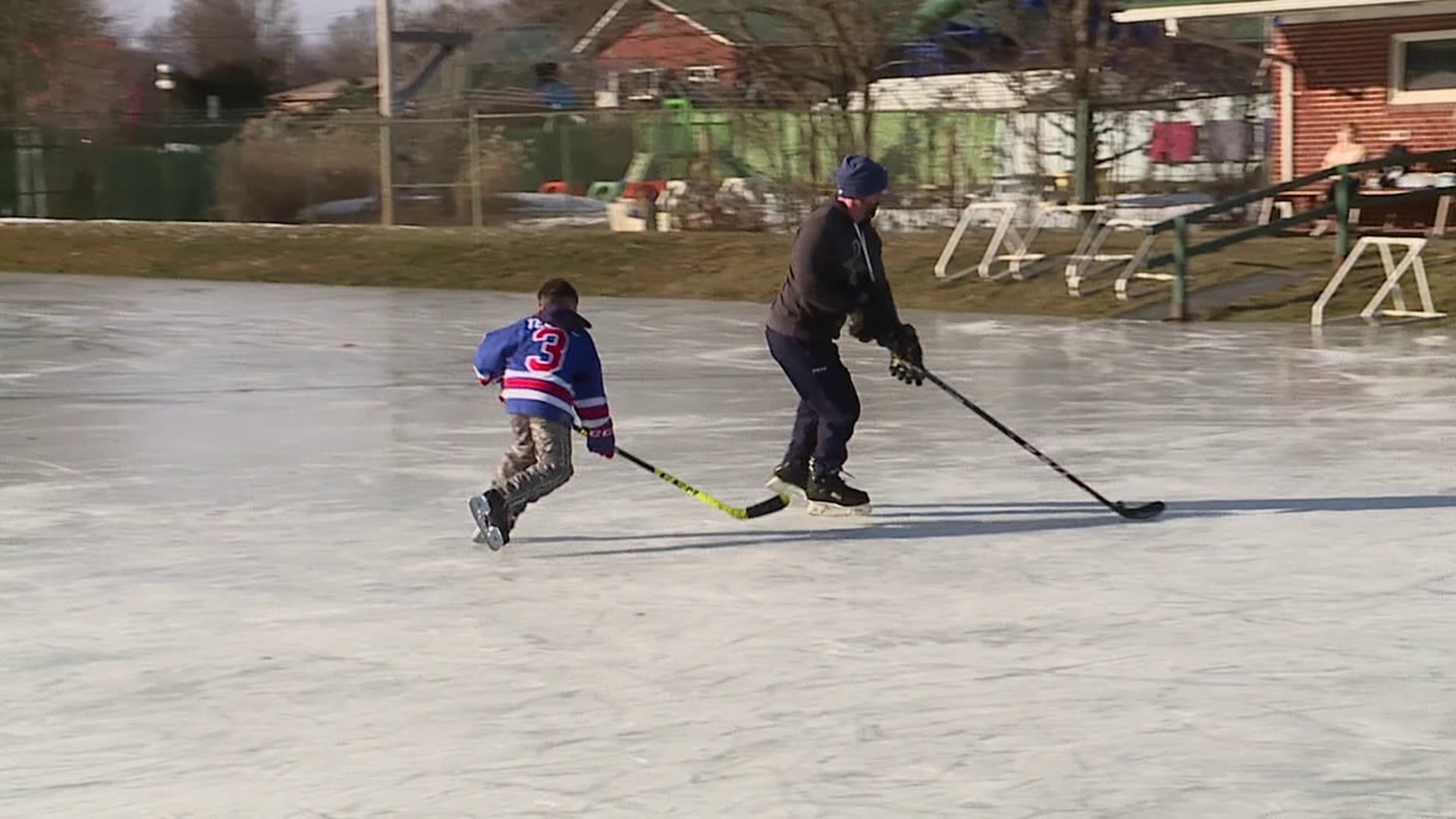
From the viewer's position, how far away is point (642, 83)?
160 feet

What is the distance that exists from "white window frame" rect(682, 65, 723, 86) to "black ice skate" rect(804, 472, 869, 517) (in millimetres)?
30019

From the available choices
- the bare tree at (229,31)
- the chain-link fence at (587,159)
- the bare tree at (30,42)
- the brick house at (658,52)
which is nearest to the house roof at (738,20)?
the brick house at (658,52)

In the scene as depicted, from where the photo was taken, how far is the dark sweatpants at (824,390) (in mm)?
8227

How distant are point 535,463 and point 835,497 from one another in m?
1.33

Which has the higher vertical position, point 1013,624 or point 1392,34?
point 1392,34

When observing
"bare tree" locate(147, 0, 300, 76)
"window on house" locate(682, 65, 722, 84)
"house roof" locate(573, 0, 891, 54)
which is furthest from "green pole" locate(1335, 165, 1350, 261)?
"bare tree" locate(147, 0, 300, 76)

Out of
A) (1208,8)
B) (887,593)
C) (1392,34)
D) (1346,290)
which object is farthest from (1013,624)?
(1392,34)

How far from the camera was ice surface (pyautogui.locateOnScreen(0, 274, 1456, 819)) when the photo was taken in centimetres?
491

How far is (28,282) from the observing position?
25094 mm

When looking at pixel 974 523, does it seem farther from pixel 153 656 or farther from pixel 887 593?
pixel 153 656

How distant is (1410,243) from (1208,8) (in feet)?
20.9

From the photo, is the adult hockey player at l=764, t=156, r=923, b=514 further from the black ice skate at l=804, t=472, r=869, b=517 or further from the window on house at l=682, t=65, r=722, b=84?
the window on house at l=682, t=65, r=722, b=84

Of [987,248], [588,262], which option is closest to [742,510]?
[987,248]

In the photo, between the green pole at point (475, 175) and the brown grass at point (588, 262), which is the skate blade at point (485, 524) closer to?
the brown grass at point (588, 262)
